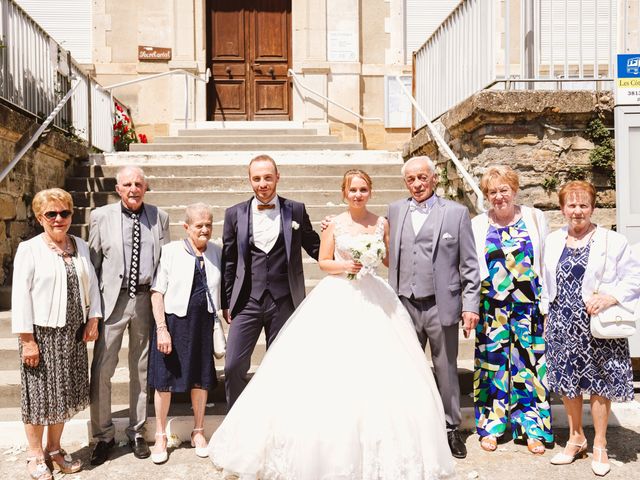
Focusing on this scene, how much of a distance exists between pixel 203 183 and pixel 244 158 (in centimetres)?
112

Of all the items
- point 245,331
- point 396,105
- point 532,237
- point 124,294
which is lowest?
point 245,331

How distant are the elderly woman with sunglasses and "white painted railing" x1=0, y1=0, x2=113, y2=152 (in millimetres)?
2951

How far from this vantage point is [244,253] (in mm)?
3789

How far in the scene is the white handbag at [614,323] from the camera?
3453mm

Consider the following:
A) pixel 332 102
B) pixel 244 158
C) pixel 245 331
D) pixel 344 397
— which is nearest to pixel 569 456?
pixel 344 397

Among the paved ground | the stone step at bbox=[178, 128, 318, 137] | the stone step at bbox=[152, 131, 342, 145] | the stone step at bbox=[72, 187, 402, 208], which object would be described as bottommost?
the paved ground

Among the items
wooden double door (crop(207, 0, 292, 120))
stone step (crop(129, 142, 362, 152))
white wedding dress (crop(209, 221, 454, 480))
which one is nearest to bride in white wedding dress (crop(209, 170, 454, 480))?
white wedding dress (crop(209, 221, 454, 480))

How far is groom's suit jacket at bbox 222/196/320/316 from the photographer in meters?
3.79

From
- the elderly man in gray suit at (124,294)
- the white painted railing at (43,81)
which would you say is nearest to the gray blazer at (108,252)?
the elderly man in gray suit at (124,294)

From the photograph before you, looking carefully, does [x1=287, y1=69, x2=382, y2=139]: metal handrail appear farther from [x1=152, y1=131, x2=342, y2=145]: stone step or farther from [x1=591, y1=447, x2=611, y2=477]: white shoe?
[x1=591, y1=447, x2=611, y2=477]: white shoe

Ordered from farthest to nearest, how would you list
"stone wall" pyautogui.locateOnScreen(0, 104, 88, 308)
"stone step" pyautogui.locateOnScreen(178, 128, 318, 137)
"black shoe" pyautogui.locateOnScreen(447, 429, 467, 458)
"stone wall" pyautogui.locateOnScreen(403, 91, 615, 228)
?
"stone step" pyautogui.locateOnScreen(178, 128, 318, 137) → "stone wall" pyautogui.locateOnScreen(0, 104, 88, 308) → "stone wall" pyautogui.locateOnScreen(403, 91, 615, 228) → "black shoe" pyautogui.locateOnScreen(447, 429, 467, 458)

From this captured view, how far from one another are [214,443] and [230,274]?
1.04 meters

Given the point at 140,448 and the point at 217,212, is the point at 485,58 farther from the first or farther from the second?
the point at 140,448

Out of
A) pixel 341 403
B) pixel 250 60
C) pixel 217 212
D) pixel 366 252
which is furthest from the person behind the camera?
pixel 250 60
